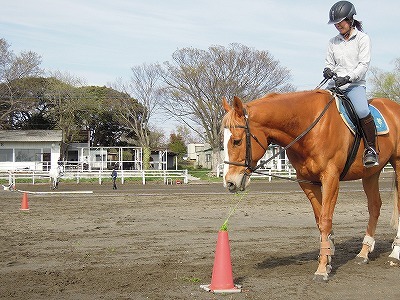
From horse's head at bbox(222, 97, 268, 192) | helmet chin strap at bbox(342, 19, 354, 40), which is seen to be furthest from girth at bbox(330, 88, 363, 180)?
horse's head at bbox(222, 97, 268, 192)

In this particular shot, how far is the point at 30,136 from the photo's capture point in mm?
57625

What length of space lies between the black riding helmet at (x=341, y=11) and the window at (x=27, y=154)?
53.6 meters

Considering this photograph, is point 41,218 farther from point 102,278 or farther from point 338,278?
point 338,278

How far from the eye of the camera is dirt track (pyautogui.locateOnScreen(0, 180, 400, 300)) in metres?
6.27

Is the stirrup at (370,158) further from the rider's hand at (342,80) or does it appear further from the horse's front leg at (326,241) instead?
the rider's hand at (342,80)

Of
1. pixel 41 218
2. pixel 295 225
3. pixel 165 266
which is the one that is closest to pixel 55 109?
pixel 41 218

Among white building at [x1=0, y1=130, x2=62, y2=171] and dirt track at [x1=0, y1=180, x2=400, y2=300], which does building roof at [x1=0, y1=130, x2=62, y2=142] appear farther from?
dirt track at [x1=0, y1=180, x2=400, y2=300]

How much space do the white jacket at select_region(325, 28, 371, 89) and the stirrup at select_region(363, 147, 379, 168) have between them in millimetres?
991

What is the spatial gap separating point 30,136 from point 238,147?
178 ft

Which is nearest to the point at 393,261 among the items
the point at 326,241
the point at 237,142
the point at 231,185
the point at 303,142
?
the point at 326,241

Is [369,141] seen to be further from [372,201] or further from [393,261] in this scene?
[393,261]

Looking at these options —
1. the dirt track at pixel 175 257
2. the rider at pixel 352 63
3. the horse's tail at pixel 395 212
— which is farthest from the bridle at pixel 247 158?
the horse's tail at pixel 395 212

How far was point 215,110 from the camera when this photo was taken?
5178 cm

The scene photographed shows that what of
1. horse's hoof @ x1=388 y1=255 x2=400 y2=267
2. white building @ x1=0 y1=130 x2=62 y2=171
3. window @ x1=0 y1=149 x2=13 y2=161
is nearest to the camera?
horse's hoof @ x1=388 y1=255 x2=400 y2=267
